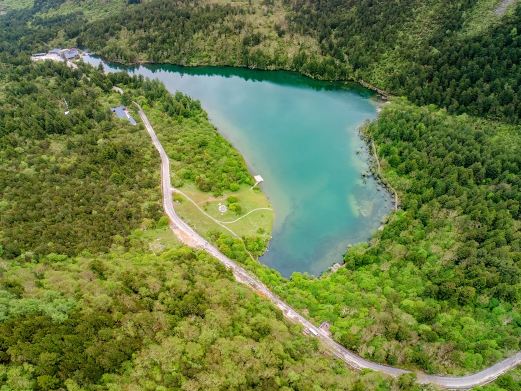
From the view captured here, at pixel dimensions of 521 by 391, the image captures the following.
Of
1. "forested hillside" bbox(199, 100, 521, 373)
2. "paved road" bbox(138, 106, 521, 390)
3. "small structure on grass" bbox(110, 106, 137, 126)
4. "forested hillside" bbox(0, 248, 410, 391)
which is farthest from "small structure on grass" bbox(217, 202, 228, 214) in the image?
"small structure on grass" bbox(110, 106, 137, 126)

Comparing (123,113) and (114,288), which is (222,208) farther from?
(123,113)

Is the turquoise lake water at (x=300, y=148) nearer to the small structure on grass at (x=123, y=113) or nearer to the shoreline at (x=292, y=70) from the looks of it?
the shoreline at (x=292, y=70)

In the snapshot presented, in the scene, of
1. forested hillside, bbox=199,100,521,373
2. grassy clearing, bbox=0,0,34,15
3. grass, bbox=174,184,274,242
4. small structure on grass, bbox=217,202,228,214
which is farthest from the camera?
grassy clearing, bbox=0,0,34,15

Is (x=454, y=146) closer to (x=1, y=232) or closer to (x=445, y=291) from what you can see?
(x=445, y=291)

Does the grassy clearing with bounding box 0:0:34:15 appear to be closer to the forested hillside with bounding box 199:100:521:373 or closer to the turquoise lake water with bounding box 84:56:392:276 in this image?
the turquoise lake water with bounding box 84:56:392:276

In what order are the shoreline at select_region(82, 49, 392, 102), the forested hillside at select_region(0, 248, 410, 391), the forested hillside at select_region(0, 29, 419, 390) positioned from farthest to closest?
the shoreline at select_region(82, 49, 392, 102) < the forested hillside at select_region(0, 29, 419, 390) < the forested hillside at select_region(0, 248, 410, 391)
